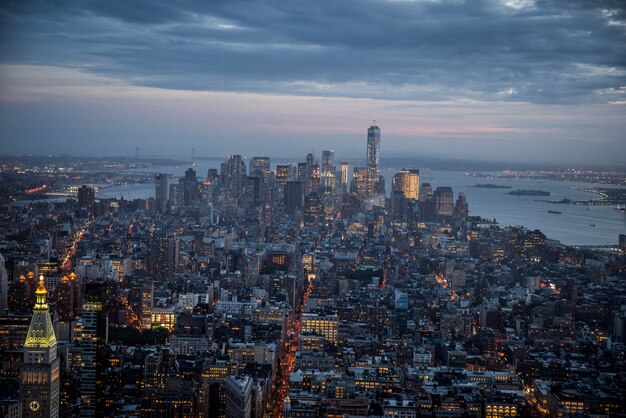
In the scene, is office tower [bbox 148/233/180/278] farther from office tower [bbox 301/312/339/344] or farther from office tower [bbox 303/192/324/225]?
office tower [bbox 303/192/324/225]

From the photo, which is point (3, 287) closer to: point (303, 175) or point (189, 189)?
point (189, 189)

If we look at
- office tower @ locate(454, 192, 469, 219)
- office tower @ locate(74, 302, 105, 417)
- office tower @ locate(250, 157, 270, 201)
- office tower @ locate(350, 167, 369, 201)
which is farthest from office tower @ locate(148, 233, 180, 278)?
office tower @ locate(350, 167, 369, 201)

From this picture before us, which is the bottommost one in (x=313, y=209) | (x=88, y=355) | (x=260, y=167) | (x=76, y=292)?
(x=88, y=355)

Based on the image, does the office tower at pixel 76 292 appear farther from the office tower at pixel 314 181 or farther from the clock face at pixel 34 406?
the office tower at pixel 314 181

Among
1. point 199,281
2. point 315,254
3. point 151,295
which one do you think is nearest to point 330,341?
point 151,295

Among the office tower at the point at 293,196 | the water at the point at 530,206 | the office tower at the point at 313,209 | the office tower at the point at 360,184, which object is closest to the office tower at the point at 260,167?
the water at the point at 530,206

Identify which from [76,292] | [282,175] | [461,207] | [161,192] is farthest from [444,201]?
[76,292]

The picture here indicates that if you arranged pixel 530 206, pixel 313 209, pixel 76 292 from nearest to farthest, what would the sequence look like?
pixel 76 292 → pixel 530 206 → pixel 313 209

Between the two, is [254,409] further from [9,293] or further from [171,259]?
[171,259]
